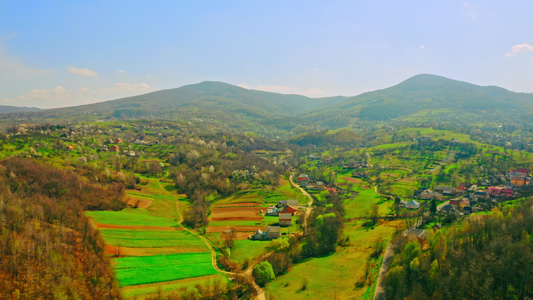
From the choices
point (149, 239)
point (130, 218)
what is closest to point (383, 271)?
point (149, 239)

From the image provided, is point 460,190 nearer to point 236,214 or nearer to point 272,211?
point 272,211

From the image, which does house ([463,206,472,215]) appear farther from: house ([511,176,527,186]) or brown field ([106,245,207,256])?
brown field ([106,245,207,256])

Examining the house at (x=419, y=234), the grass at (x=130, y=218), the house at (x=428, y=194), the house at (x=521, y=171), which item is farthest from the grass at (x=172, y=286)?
the house at (x=521, y=171)

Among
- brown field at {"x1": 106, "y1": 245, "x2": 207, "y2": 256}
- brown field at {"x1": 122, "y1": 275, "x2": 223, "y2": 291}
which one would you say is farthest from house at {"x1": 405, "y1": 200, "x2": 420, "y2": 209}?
brown field at {"x1": 122, "y1": 275, "x2": 223, "y2": 291}

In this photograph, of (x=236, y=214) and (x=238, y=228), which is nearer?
(x=238, y=228)

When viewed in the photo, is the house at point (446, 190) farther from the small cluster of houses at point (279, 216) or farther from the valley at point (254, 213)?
the small cluster of houses at point (279, 216)

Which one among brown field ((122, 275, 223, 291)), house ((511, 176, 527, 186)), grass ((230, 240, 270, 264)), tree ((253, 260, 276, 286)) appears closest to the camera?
brown field ((122, 275, 223, 291))

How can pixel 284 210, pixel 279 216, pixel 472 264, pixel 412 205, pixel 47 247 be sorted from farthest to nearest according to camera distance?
pixel 284 210 → pixel 412 205 → pixel 279 216 → pixel 47 247 → pixel 472 264
